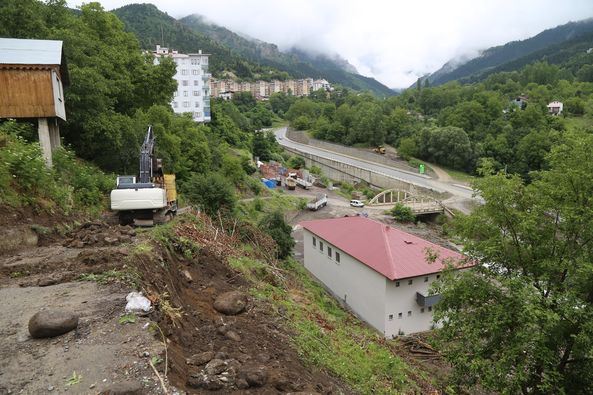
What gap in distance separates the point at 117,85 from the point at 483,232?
21.6 metres

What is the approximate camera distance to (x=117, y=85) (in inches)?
912

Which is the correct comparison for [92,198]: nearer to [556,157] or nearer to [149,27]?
[556,157]

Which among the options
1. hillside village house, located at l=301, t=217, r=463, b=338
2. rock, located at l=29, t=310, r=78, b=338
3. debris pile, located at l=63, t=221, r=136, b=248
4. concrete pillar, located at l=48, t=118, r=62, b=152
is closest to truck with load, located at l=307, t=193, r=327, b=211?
hillside village house, located at l=301, t=217, r=463, b=338

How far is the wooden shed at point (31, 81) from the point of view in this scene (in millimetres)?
13625

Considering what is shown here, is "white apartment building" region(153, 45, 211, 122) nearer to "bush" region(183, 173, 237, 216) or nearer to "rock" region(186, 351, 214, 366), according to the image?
"bush" region(183, 173, 237, 216)

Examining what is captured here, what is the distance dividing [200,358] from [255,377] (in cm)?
90

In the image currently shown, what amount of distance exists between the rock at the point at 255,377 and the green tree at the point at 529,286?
614 cm

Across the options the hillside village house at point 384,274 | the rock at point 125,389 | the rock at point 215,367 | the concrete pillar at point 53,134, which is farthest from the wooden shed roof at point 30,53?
the hillside village house at point 384,274

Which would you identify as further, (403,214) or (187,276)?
(403,214)

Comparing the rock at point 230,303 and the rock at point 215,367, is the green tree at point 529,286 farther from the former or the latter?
the rock at point 215,367

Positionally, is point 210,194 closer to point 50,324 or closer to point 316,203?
point 50,324

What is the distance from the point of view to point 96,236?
31.6ft

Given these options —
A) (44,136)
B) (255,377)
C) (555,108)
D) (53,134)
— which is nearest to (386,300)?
(255,377)

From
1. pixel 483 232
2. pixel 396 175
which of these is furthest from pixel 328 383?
pixel 396 175
